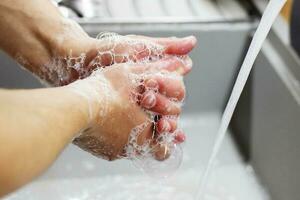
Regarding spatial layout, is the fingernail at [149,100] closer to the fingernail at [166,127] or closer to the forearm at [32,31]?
the fingernail at [166,127]

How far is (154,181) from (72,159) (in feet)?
0.60

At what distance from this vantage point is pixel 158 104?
0.81 meters

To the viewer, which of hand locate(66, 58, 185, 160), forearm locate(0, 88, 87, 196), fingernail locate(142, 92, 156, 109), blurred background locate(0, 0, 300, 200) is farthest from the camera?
blurred background locate(0, 0, 300, 200)

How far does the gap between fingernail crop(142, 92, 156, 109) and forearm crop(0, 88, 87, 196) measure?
207 mm

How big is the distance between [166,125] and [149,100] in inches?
2.4

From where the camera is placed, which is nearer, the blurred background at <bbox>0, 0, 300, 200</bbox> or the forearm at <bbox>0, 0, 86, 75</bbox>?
the forearm at <bbox>0, 0, 86, 75</bbox>

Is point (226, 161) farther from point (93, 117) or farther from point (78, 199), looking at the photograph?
point (93, 117)

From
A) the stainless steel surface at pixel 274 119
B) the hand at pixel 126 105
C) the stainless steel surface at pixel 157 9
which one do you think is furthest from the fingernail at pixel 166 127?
the stainless steel surface at pixel 157 9

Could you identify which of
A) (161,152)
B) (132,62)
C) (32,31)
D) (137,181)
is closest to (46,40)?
(32,31)

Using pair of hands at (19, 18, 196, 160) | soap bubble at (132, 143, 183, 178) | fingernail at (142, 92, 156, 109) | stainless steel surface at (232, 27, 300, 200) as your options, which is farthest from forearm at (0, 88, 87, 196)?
stainless steel surface at (232, 27, 300, 200)

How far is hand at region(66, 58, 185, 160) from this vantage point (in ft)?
2.26

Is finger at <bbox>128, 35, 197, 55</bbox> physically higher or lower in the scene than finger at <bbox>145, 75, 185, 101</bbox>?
higher

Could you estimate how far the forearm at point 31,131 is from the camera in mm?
479

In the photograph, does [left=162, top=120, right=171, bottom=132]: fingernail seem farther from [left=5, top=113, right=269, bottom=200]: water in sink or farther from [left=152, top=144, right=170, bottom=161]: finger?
[left=5, top=113, right=269, bottom=200]: water in sink
